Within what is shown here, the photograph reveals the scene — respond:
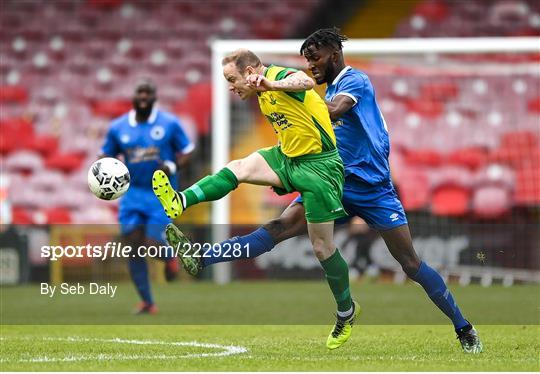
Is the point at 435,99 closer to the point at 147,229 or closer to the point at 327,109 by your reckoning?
the point at 147,229

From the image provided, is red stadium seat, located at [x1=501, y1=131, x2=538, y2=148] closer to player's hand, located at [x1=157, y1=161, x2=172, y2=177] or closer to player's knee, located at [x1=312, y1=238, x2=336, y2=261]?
player's hand, located at [x1=157, y1=161, x2=172, y2=177]

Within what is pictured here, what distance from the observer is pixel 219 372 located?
588 cm

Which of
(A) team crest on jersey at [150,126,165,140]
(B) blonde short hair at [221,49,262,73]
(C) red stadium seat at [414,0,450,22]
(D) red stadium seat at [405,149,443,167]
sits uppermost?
(C) red stadium seat at [414,0,450,22]

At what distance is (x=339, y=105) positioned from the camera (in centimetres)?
701

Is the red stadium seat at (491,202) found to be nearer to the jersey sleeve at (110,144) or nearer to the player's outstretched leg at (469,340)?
the jersey sleeve at (110,144)

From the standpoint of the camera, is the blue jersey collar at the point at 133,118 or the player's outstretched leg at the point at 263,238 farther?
the blue jersey collar at the point at 133,118

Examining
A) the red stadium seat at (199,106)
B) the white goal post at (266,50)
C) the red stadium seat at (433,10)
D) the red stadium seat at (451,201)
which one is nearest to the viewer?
the white goal post at (266,50)

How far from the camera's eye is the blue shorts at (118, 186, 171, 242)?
35.5ft

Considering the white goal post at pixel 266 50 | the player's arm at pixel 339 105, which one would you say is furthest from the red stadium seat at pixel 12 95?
the player's arm at pixel 339 105

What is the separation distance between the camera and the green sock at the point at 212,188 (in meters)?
6.93

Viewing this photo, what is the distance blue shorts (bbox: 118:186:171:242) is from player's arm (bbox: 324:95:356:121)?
13.4 feet

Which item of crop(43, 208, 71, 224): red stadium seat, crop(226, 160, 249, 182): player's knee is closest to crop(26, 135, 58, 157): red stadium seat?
crop(43, 208, 71, 224): red stadium seat

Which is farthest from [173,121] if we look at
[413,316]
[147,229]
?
[413,316]

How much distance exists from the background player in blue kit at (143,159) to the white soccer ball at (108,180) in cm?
272
